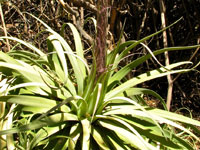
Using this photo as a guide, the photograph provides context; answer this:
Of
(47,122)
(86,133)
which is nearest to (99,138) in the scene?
(86,133)

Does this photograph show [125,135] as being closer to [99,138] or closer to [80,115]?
[99,138]

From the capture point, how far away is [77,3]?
1.87 metres

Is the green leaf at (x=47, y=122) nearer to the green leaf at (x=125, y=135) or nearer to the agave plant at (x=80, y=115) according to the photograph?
the agave plant at (x=80, y=115)

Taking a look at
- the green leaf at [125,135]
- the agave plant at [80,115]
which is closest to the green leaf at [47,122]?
the agave plant at [80,115]

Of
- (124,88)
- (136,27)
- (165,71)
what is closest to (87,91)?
(124,88)

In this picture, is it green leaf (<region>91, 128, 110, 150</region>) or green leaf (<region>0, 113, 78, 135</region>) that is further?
green leaf (<region>91, 128, 110, 150</region>)

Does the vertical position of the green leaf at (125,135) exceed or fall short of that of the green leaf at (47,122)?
it falls short

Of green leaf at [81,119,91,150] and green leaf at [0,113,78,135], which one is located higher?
green leaf at [0,113,78,135]

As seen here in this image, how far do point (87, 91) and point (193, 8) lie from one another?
155 centimetres

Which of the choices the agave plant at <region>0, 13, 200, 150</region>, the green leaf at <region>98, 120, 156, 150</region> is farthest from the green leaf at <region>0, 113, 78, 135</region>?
the green leaf at <region>98, 120, 156, 150</region>

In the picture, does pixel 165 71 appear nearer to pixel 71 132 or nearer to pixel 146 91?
pixel 146 91

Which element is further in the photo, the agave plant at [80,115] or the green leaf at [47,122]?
the agave plant at [80,115]

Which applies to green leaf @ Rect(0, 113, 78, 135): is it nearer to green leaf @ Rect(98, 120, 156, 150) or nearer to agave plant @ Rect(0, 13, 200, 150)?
agave plant @ Rect(0, 13, 200, 150)

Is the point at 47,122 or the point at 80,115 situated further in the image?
the point at 80,115
